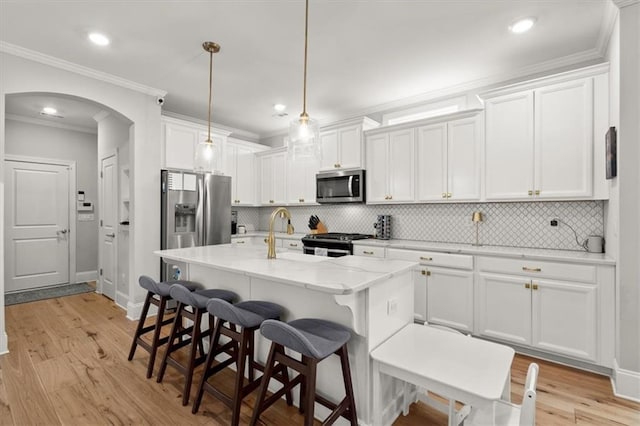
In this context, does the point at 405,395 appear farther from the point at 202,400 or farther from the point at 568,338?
the point at 568,338

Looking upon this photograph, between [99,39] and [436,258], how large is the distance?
381cm

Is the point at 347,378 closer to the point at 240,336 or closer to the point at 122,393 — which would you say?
the point at 240,336

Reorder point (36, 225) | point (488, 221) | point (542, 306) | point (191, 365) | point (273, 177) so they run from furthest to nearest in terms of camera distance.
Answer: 1. point (273, 177)
2. point (36, 225)
3. point (488, 221)
4. point (542, 306)
5. point (191, 365)

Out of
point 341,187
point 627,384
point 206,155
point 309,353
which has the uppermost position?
point 206,155

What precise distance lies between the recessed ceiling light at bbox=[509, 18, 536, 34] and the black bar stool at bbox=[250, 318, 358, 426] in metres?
2.73

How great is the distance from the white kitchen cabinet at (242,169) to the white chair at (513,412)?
458cm

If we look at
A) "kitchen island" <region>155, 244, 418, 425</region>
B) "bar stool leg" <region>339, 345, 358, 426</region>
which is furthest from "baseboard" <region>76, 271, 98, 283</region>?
"bar stool leg" <region>339, 345, 358, 426</region>

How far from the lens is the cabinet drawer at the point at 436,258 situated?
311 centimetres

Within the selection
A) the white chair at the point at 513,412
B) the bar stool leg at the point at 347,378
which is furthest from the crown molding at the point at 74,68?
the white chair at the point at 513,412

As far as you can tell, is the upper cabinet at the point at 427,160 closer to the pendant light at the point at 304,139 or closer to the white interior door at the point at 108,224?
the pendant light at the point at 304,139

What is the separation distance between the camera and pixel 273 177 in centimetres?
549

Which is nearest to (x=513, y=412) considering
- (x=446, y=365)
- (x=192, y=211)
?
(x=446, y=365)

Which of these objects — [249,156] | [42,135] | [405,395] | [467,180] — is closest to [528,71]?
[467,180]

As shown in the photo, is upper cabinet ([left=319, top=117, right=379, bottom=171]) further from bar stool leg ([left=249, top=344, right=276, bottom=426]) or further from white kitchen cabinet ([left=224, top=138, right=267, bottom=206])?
bar stool leg ([left=249, top=344, right=276, bottom=426])
